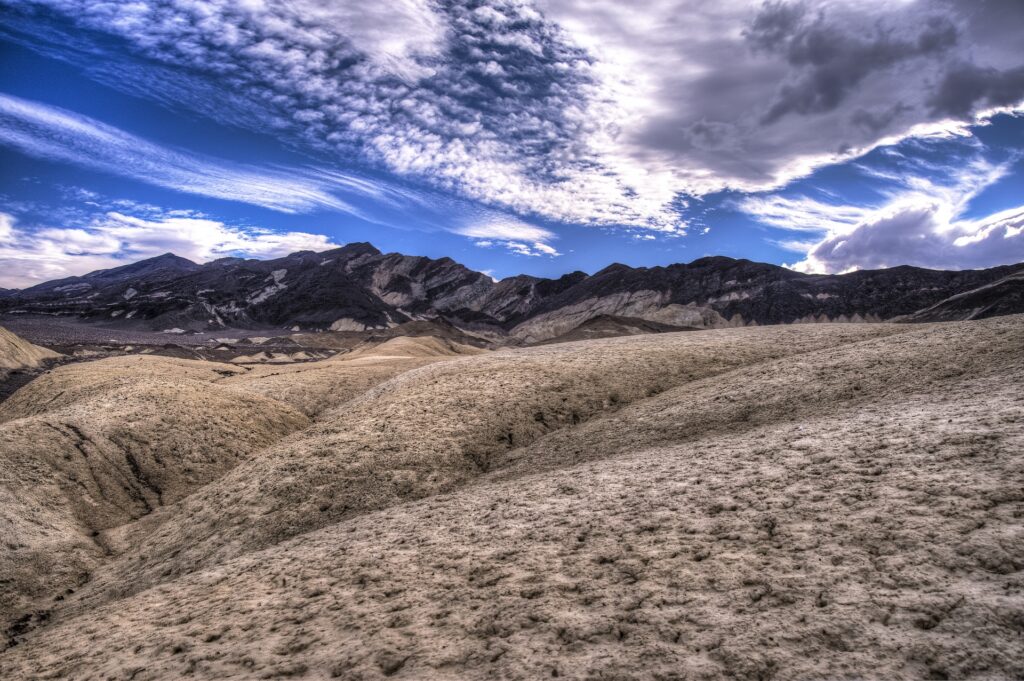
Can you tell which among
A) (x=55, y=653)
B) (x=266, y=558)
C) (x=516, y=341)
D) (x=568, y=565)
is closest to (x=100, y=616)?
(x=55, y=653)

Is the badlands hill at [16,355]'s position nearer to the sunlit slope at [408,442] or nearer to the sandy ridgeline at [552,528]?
the sandy ridgeline at [552,528]

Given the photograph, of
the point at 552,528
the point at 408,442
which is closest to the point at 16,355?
the point at 408,442

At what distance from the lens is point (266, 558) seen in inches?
445

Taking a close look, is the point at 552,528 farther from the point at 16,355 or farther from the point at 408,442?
the point at 16,355

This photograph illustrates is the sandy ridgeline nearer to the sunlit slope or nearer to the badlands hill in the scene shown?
the sunlit slope

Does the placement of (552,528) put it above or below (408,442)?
above

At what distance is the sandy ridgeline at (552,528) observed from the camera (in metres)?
5.86

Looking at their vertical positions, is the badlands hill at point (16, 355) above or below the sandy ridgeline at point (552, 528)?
below

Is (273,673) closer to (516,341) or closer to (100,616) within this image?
(100,616)

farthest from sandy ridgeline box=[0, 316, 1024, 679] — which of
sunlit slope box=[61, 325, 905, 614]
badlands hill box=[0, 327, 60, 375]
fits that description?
badlands hill box=[0, 327, 60, 375]

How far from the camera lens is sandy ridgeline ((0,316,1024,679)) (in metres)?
5.86

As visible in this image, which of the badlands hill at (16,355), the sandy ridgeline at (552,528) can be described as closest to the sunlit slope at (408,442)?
the sandy ridgeline at (552,528)

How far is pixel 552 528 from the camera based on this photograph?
31.9ft

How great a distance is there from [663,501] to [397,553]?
16.5ft
